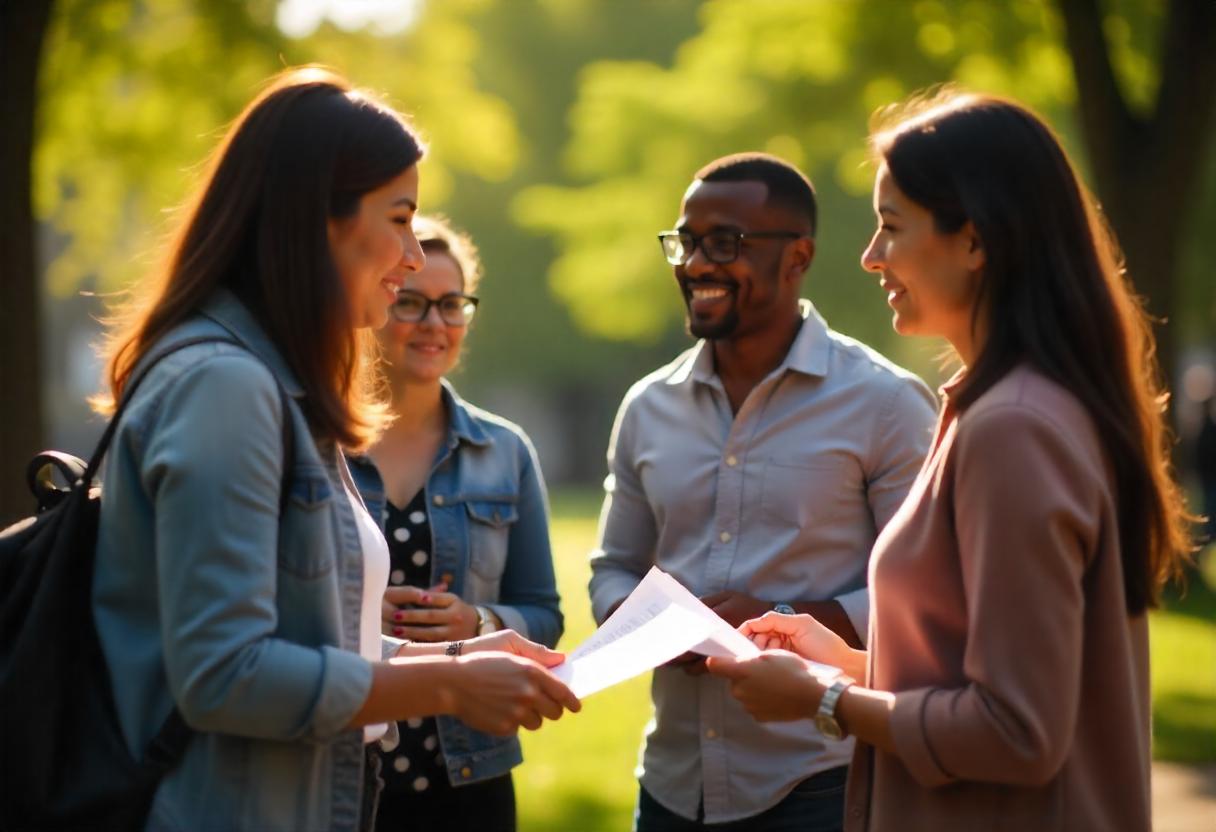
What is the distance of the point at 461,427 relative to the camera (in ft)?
15.4

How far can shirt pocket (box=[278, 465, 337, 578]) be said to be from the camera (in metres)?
2.72

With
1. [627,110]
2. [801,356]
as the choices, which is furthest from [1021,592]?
[627,110]

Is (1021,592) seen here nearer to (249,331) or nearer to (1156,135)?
(249,331)

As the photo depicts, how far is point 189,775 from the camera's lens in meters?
2.66

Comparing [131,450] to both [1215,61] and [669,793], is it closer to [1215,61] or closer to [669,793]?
[669,793]

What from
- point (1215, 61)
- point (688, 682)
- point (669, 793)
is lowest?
point (669, 793)

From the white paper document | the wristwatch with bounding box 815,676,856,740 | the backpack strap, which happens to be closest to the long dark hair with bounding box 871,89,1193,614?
the wristwatch with bounding box 815,676,856,740

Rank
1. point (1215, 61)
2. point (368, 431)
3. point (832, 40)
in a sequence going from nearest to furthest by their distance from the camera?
point (368, 431) < point (1215, 61) < point (832, 40)

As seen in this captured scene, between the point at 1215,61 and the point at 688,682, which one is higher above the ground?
the point at 1215,61

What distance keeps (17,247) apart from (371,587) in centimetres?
580

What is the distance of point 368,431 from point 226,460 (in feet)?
1.33

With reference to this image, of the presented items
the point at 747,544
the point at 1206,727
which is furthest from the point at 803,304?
the point at 1206,727

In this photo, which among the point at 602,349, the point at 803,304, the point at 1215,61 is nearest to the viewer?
the point at 803,304

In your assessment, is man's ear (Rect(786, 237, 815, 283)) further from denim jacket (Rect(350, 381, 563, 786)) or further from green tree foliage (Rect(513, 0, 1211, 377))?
green tree foliage (Rect(513, 0, 1211, 377))
